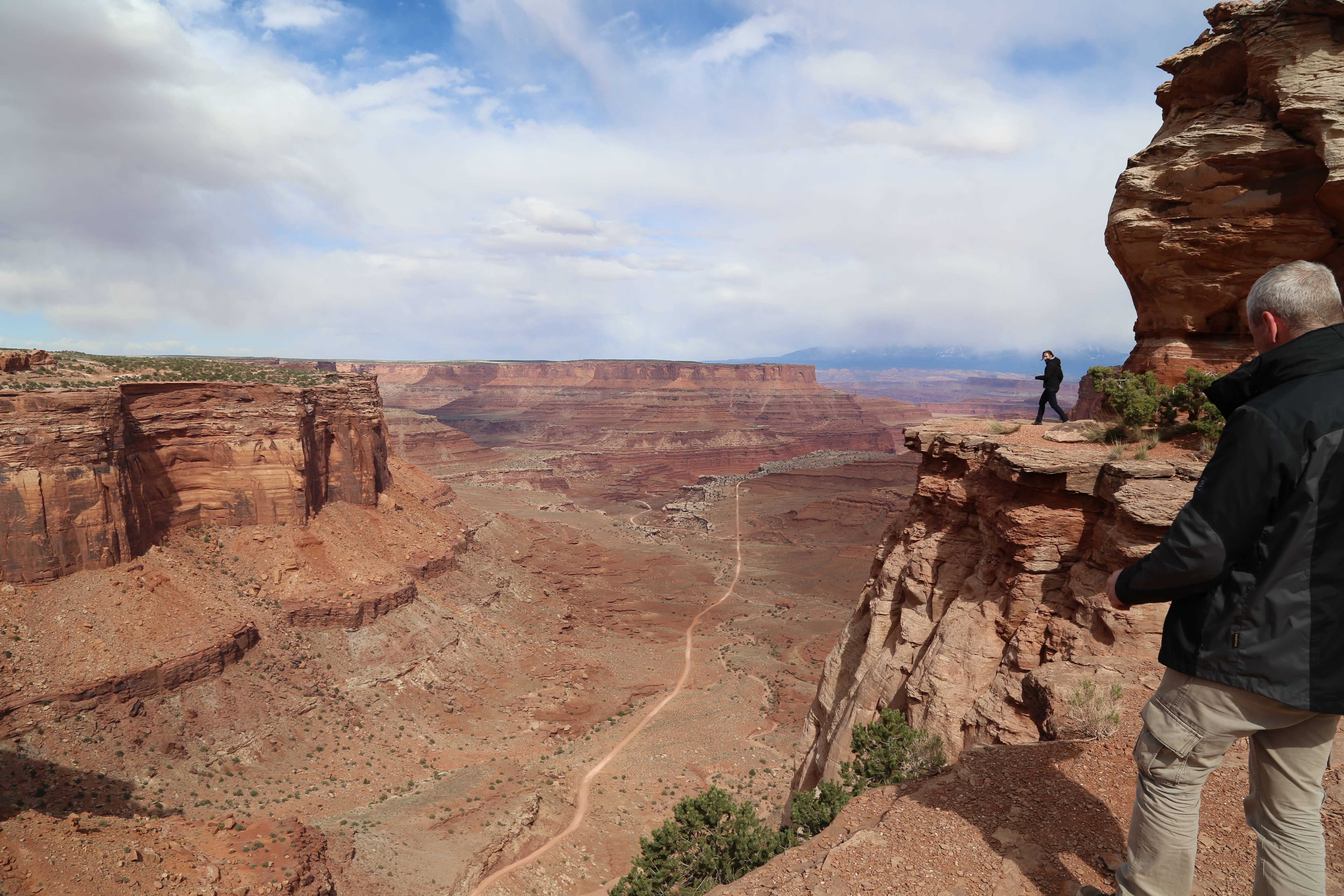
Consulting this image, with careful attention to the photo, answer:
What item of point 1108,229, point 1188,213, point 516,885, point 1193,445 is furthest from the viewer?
point 516,885

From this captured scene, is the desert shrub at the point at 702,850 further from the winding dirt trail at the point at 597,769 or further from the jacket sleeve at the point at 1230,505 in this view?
the jacket sleeve at the point at 1230,505

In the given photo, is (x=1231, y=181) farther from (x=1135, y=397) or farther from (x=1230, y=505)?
(x=1230, y=505)

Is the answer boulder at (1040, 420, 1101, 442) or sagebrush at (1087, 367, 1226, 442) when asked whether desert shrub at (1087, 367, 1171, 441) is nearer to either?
sagebrush at (1087, 367, 1226, 442)

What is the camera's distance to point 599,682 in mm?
32594

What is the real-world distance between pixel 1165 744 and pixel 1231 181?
11.7 m

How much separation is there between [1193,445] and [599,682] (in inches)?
1080

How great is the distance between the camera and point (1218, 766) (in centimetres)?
368

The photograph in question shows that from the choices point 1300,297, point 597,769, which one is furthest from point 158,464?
point 1300,297

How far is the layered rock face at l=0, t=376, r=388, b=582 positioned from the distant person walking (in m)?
29.2

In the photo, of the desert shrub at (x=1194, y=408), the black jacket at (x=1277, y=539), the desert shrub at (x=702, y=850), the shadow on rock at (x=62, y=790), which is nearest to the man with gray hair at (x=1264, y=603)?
the black jacket at (x=1277, y=539)

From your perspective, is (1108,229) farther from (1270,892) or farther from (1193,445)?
(1270,892)

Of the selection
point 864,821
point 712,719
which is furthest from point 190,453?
point 864,821

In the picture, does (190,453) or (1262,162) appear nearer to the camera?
(1262,162)

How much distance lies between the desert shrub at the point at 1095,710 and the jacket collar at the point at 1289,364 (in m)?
4.85
